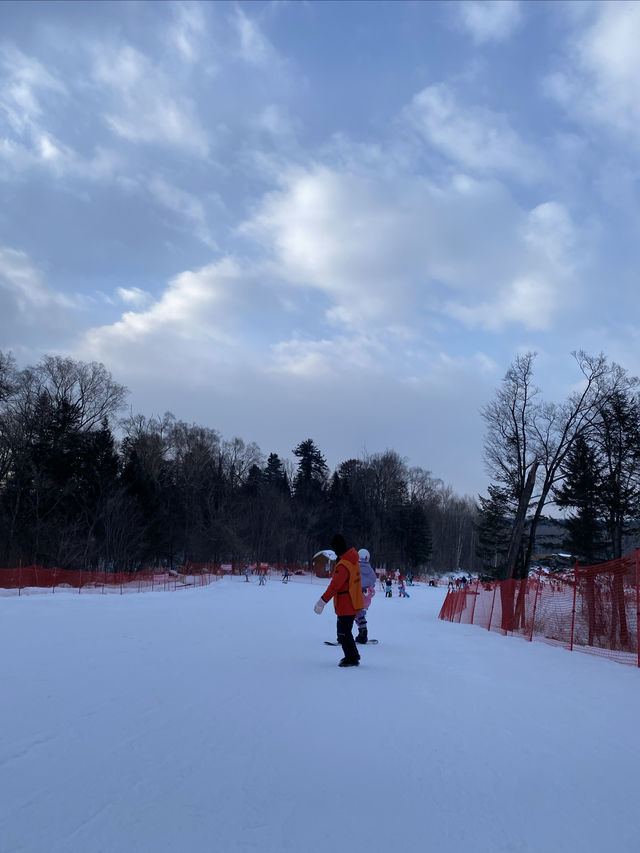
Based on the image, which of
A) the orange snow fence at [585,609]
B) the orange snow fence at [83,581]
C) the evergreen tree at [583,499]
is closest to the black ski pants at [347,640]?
the orange snow fence at [585,609]

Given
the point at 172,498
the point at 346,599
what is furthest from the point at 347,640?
the point at 172,498

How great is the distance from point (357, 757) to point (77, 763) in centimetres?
188

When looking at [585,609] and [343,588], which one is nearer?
[343,588]

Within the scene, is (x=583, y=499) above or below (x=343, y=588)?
above

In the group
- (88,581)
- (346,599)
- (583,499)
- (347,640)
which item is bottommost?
(88,581)

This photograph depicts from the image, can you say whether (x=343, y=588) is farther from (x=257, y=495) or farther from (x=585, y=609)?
(x=257, y=495)

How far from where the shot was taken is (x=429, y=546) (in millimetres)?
95938

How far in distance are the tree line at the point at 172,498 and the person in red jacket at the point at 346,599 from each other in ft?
120

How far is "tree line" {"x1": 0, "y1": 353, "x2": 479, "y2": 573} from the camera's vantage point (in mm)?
47438

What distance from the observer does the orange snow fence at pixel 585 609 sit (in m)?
12.1

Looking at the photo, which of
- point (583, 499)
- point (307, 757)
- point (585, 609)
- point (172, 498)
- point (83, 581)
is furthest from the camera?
point (172, 498)

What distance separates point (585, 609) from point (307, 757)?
10824 mm

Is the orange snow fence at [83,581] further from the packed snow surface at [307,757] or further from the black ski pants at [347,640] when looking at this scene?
the black ski pants at [347,640]

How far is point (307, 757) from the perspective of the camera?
179 inches
